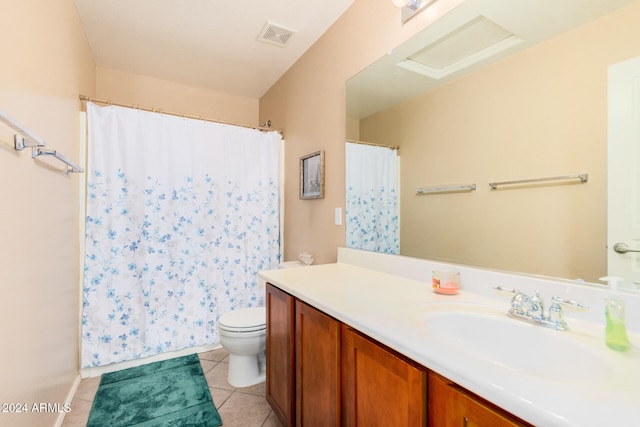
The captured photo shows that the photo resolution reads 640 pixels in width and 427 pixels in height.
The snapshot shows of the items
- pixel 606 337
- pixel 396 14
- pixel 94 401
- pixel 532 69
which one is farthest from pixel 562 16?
pixel 94 401

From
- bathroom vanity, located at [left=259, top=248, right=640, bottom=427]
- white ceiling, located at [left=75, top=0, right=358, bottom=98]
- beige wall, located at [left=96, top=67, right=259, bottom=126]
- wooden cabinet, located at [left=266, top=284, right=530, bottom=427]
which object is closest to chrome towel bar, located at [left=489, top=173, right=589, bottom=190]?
bathroom vanity, located at [left=259, top=248, right=640, bottom=427]

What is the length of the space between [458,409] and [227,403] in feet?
5.13

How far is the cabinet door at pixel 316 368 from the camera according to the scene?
40.5 inches

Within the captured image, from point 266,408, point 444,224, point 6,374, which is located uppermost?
point 444,224

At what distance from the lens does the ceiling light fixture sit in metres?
1.39

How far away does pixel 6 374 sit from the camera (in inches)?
37.4

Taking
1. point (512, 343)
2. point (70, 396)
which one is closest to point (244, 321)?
point (70, 396)

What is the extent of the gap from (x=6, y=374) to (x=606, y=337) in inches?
69.0

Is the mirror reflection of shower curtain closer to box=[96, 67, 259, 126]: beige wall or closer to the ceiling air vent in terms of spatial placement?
the ceiling air vent

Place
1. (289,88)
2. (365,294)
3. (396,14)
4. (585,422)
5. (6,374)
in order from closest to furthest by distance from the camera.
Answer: (585,422) < (6,374) < (365,294) < (396,14) < (289,88)

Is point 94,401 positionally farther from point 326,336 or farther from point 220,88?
point 220,88

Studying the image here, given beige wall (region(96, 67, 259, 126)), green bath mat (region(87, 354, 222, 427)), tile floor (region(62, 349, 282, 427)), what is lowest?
tile floor (region(62, 349, 282, 427))

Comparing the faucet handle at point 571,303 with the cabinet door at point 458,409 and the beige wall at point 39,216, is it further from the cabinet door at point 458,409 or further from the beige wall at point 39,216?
the beige wall at point 39,216

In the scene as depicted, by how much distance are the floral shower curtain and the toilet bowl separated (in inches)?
21.9
